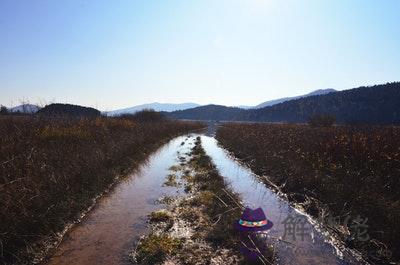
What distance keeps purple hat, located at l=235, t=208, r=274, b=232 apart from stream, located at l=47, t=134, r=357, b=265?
0.23 metres

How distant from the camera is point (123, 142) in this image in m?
18.0

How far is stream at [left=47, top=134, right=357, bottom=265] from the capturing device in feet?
20.1

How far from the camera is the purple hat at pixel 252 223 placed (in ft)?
24.3

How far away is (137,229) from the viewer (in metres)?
7.57

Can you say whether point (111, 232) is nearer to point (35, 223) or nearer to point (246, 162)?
point (35, 223)

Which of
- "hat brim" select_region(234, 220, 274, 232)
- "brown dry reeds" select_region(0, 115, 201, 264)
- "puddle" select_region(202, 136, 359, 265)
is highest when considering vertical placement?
"brown dry reeds" select_region(0, 115, 201, 264)

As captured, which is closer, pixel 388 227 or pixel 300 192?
pixel 388 227

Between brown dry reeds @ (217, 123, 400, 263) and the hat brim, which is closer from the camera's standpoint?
brown dry reeds @ (217, 123, 400, 263)

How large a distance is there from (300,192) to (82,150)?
8.02 metres

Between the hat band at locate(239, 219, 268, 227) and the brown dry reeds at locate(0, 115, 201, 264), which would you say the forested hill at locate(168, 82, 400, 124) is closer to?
the brown dry reeds at locate(0, 115, 201, 264)

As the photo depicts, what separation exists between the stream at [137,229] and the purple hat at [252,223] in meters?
0.23

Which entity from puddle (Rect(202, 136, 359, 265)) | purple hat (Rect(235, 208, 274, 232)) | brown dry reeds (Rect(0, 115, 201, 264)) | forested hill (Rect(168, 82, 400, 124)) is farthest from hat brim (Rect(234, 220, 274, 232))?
forested hill (Rect(168, 82, 400, 124))

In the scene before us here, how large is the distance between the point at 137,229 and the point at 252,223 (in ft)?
8.47

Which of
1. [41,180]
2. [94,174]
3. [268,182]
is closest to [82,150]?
[94,174]
